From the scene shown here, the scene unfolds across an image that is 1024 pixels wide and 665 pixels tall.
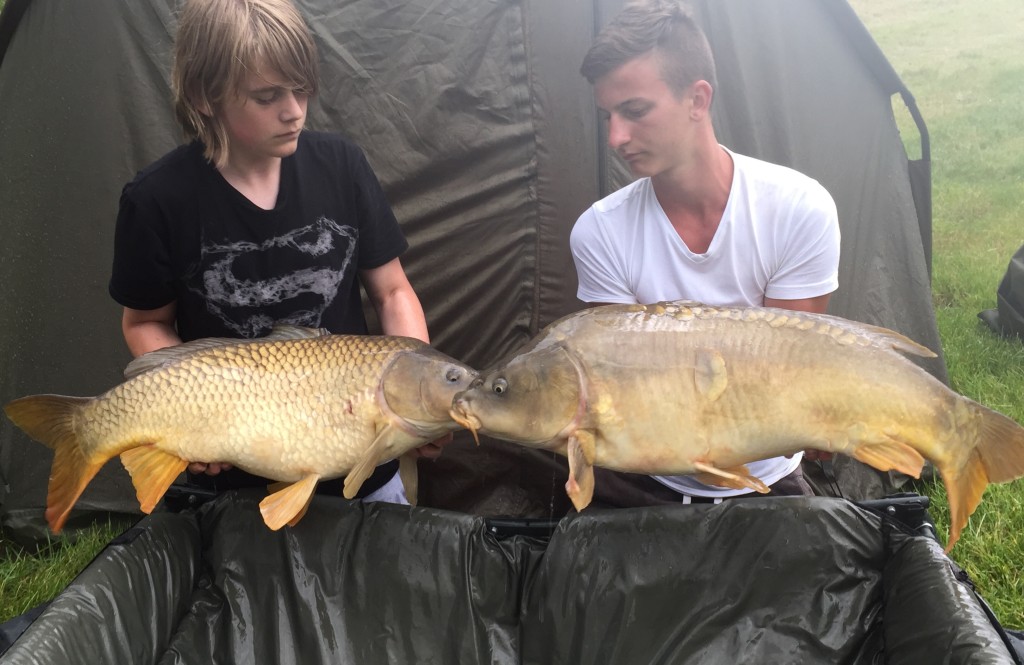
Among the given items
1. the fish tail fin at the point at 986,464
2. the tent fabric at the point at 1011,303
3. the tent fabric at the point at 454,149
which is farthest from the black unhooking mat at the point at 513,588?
the tent fabric at the point at 1011,303

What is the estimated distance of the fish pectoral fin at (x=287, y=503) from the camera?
133cm

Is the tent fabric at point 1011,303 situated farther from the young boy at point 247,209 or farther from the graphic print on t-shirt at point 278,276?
the graphic print on t-shirt at point 278,276

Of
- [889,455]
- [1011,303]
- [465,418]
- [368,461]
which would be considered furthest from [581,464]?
[1011,303]

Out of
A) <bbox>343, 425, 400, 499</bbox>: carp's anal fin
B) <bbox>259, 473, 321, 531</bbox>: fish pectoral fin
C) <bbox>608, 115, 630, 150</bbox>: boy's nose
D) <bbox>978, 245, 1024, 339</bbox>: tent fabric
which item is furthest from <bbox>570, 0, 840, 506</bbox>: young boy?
<bbox>978, 245, 1024, 339</bbox>: tent fabric

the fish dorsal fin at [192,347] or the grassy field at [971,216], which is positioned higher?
the fish dorsal fin at [192,347]

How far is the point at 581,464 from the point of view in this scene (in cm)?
126

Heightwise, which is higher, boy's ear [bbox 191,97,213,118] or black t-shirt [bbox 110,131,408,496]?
boy's ear [bbox 191,97,213,118]

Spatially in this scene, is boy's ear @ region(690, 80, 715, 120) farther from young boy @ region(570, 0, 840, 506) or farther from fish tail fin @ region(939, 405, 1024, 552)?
fish tail fin @ region(939, 405, 1024, 552)

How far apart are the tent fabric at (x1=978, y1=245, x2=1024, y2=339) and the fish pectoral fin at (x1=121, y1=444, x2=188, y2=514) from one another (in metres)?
3.08

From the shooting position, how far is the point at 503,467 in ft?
8.15

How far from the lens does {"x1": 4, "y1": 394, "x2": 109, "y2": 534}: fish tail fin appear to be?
1.42 meters

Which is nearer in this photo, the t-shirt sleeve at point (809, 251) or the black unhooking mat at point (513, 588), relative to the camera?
the black unhooking mat at point (513, 588)

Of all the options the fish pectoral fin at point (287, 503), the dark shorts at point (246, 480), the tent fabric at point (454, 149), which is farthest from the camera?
the tent fabric at point (454, 149)

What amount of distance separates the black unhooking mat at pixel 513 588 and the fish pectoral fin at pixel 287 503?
21 centimetres
